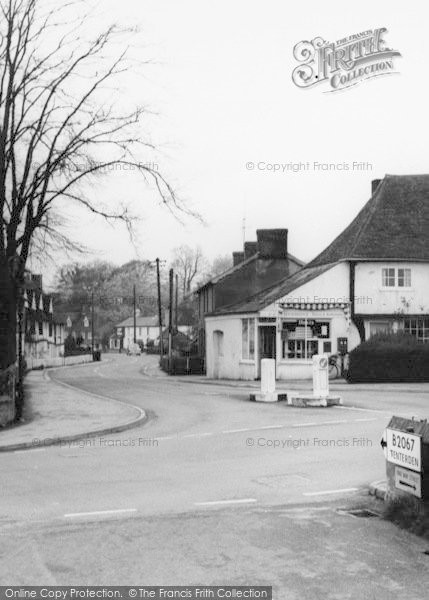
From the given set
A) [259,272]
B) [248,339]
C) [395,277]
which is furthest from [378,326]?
[259,272]

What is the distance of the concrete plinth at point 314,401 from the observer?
22266mm

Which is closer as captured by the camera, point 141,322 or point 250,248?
point 250,248

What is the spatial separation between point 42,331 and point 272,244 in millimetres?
44062

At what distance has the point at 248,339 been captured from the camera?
36938 millimetres

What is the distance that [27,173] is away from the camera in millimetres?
23719

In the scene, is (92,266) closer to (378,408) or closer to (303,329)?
(303,329)

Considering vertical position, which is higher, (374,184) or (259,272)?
(374,184)

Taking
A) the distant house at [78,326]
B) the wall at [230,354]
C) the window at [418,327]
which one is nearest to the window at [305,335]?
the wall at [230,354]

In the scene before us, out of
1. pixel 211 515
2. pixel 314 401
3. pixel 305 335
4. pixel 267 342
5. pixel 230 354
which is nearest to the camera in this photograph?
pixel 211 515

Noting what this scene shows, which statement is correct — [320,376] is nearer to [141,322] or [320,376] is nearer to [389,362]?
[389,362]

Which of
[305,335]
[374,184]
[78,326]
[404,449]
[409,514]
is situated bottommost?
[409,514]

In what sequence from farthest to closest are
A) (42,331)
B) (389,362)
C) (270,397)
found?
(42,331)
(389,362)
(270,397)

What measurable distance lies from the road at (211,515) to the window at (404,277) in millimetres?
18916

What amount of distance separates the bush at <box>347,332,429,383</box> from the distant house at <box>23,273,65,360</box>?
39048 mm
